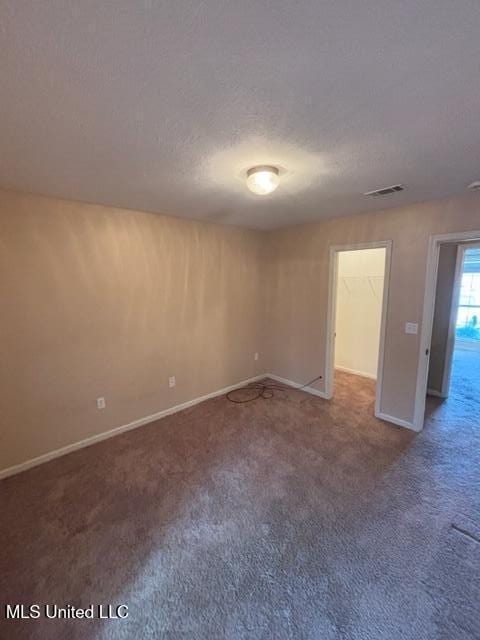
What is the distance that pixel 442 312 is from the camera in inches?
149

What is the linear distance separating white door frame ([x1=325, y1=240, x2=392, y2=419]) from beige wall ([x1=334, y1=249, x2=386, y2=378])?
1.11m

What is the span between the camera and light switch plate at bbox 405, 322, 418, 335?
2.88 metres

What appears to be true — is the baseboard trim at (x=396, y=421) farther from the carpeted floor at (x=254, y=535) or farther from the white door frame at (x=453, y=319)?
the white door frame at (x=453, y=319)

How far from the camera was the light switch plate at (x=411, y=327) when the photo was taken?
2.88 meters

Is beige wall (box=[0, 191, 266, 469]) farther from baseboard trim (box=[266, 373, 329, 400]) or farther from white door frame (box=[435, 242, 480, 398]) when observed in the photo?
white door frame (box=[435, 242, 480, 398])

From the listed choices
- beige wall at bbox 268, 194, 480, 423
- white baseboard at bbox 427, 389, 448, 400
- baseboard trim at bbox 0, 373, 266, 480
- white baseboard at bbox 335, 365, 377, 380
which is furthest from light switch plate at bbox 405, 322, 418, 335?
baseboard trim at bbox 0, 373, 266, 480

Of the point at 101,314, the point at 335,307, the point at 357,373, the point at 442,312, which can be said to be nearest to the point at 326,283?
the point at 335,307

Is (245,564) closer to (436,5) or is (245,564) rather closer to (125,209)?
(436,5)

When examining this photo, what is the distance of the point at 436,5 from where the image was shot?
76cm

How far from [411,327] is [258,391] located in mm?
2159

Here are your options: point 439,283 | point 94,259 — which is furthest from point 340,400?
point 94,259

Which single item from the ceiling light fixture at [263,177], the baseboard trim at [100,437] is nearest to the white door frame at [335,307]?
the baseboard trim at [100,437]

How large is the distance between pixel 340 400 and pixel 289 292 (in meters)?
1.67

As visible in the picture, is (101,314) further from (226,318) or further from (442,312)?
(442,312)
